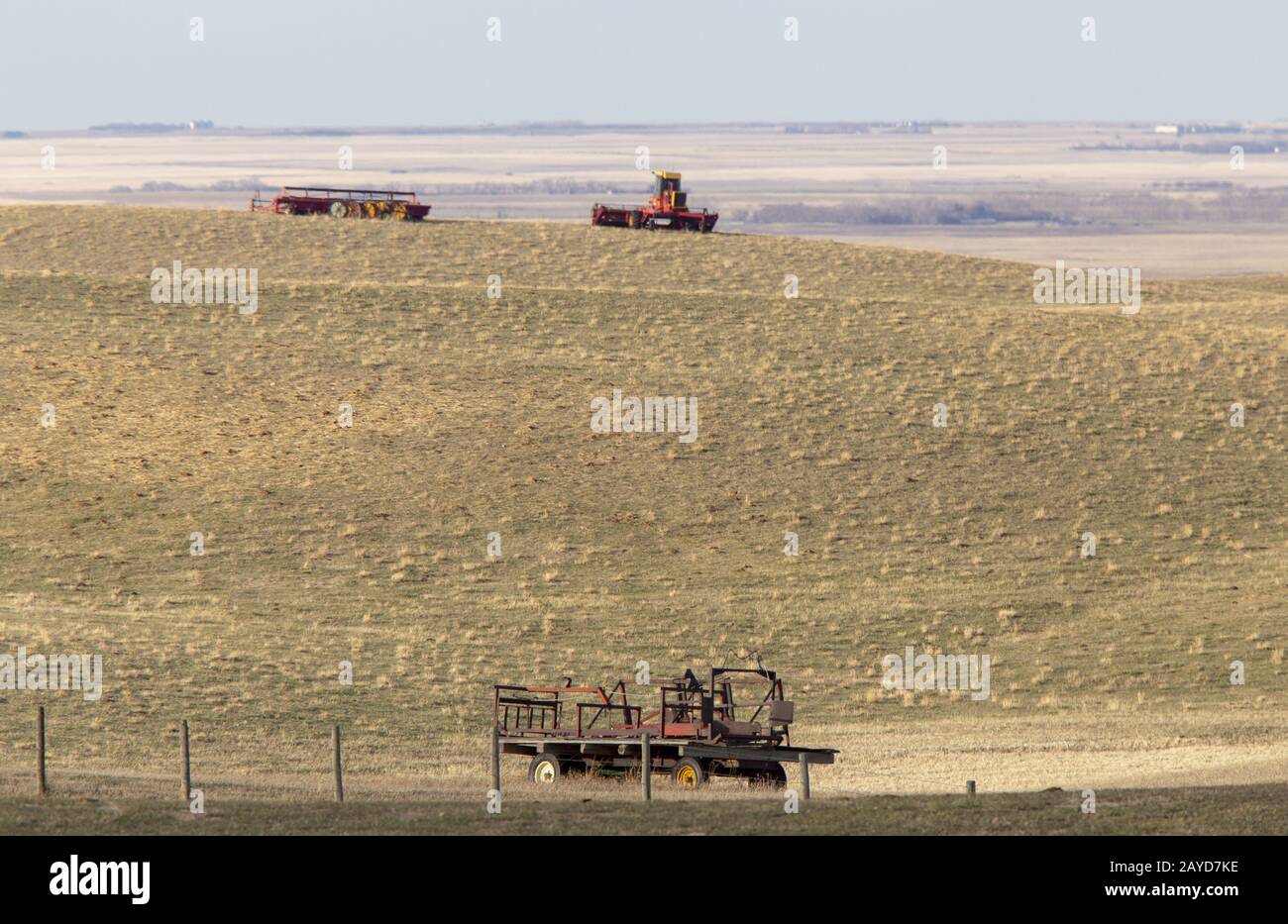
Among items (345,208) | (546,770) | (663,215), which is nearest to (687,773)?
(546,770)

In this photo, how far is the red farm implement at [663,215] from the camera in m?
78.0

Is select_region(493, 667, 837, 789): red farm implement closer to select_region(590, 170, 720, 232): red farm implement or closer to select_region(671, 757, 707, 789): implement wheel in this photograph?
select_region(671, 757, 707, 789): implement wheel

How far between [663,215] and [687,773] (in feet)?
194

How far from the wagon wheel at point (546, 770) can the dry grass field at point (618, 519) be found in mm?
933

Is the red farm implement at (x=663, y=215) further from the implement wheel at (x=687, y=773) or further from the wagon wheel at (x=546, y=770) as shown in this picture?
the implement wheel at (x=687, y=773)

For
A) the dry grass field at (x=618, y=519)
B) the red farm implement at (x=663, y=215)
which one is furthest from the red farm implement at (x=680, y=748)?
the red farm implement at (x=663, y=215)

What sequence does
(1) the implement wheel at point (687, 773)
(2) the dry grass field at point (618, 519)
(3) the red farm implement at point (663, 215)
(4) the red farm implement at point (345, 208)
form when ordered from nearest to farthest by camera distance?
(1) the implement wheel at point (687, 773), (2) the dry grass field at point (618, 519), (4) the red farm implement at point (345, 208), (3) the red farm implement at point (663, 215)

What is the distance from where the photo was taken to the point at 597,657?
30953mm

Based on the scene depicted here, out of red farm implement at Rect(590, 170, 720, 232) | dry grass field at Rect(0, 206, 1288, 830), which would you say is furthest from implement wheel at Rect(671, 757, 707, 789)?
red farm implement at Rect(590, 170, 720, 232)

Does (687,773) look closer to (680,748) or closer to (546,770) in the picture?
(680,748)

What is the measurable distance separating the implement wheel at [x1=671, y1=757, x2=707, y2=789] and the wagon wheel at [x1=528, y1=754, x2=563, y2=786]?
1435 mm

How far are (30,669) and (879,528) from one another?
19152 mm
